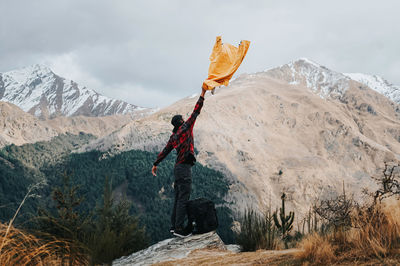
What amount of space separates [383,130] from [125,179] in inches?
3965

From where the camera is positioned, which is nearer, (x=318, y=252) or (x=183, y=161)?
(x=318, y=252)

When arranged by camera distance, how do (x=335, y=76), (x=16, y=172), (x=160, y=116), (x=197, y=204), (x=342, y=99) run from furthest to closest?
1. (x=335, y=76)
2. (x=342, y=99)
3. (x=16, y=172)
4. (x=160, y=116)
5. (x=197, y=204)

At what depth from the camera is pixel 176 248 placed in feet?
16.2

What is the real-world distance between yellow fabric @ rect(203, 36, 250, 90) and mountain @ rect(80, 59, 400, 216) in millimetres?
69362

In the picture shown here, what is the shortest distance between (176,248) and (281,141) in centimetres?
10019

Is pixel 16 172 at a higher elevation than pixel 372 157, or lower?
higher

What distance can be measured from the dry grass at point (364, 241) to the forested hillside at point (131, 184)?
1884 inches

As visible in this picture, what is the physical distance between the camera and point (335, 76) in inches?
6501

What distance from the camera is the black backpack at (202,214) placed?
5047 millimetres

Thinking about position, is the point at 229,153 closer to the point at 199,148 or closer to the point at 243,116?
the point at 199,148

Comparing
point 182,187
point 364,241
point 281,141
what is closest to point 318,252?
point 364,241

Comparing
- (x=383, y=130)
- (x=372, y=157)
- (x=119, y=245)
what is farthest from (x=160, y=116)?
(x=119, y=245)

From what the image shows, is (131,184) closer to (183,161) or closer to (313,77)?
(183,161)

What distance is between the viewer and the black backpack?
5.05 meters
